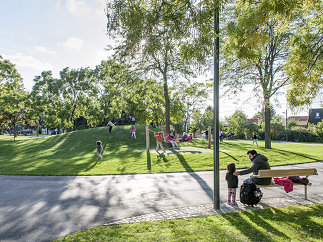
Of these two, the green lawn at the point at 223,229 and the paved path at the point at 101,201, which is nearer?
the green lawn at the point at 223,229

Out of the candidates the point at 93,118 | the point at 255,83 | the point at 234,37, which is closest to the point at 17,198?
the point at 234,37

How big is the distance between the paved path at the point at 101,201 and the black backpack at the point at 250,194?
0.18m

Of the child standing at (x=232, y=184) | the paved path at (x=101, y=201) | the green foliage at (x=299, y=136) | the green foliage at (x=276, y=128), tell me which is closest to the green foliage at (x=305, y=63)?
the paved path at (x=101, y=201)

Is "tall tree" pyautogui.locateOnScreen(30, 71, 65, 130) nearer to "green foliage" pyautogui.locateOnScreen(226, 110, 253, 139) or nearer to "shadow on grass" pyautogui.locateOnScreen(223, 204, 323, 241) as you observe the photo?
"green foliage" pyautogui.locateOnScreen(226, 110, 253, 139)

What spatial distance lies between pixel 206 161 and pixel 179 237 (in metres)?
9.81

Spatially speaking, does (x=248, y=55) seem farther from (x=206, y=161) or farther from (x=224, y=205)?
(x=206, y=161)

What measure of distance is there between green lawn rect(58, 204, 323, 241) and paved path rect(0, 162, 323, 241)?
47 cm

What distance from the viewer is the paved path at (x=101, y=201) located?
498 cm

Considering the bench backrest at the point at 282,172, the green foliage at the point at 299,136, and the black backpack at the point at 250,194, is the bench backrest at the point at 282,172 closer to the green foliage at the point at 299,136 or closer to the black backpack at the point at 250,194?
the black backpack at the point at 250,194

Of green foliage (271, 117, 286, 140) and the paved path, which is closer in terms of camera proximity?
the paved path

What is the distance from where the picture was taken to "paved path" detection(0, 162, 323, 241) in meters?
4.98

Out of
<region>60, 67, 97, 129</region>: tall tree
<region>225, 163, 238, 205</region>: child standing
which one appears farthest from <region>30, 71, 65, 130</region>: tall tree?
<region>225, 163, 238, 205</region>: child standing

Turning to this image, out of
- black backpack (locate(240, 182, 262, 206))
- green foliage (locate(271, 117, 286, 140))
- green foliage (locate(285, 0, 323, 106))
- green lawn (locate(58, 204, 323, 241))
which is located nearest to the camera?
green lawn (locate(58, 204, 323, 241))

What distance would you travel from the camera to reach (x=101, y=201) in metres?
6.62
